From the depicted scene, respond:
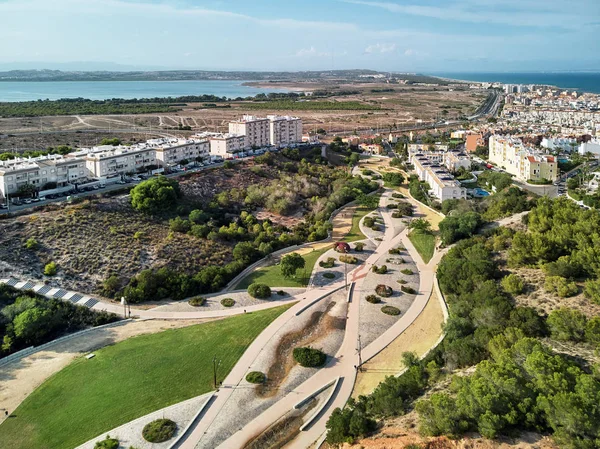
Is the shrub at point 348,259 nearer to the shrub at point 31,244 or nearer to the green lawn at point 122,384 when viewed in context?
the green lawn at point 122,384

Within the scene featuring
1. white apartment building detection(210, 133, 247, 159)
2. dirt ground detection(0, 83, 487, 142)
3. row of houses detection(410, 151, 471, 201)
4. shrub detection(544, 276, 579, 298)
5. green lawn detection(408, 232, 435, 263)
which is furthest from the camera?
dirt ground detection(0, 83, 487, 142)

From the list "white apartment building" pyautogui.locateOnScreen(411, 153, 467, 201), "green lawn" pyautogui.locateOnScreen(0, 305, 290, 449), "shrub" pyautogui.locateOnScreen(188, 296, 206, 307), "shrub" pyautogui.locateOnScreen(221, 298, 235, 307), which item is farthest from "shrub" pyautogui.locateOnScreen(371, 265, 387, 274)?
"white apartment building" pyautogui.locateOnScreen(411, 153, 467, 201)

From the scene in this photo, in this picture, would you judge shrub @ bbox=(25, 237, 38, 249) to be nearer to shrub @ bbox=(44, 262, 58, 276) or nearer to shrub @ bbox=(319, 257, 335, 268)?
shrub @ bbox=(44, 262, 58, 276)

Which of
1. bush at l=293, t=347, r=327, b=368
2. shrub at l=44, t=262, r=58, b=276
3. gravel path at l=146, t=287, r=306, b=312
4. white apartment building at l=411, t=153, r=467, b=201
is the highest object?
white apartment building at l=411, t=153, r=467, b=201

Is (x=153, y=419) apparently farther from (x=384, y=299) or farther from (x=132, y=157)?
(x=132, y=157)

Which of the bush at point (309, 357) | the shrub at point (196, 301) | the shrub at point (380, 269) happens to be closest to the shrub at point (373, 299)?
the shrub at point (380, 269)

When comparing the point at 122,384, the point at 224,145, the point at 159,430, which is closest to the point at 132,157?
the point at 224,145


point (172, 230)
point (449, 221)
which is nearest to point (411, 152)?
point (449, 221)

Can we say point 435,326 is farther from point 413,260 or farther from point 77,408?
point 77,408
